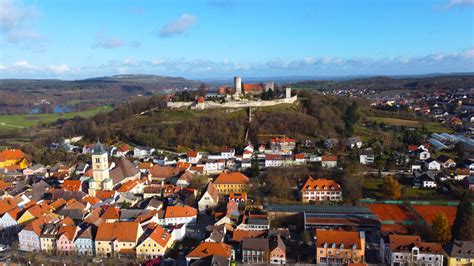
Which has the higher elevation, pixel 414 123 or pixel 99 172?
pixel 414 123

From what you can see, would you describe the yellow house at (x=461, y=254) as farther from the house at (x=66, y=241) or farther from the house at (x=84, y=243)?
the house at (x=66, y=241)

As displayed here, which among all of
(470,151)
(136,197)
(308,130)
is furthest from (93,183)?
(470,151)

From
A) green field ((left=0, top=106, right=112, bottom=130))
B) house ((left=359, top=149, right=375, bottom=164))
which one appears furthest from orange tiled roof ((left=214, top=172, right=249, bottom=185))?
green field ((left=0, top=106, right=112, bottom=130))

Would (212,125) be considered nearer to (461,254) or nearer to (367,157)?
(367,157)

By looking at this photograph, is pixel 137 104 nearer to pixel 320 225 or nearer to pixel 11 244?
pixel 11 244


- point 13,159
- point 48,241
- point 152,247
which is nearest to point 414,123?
point 152,247
